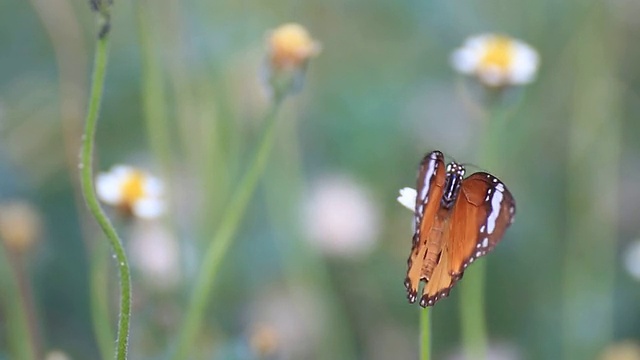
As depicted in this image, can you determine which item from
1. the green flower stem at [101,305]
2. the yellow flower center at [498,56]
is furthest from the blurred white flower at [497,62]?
the green flower stem at [101,305]

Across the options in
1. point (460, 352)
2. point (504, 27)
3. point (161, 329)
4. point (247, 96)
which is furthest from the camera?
point (504, 27)

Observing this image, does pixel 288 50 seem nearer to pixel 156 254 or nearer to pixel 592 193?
pixel 156 254

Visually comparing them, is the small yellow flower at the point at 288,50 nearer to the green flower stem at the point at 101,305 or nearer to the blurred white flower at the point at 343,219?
the green flower stem at the point at 101,305

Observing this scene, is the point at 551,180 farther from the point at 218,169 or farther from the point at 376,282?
the point at 218,169

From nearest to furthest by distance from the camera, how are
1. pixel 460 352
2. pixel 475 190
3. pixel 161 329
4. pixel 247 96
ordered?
pixel 475 190 → pixel 161 329 → pixel 460 352 → pixel 247 96

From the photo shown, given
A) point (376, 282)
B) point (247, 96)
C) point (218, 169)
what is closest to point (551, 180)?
point (376, 282)

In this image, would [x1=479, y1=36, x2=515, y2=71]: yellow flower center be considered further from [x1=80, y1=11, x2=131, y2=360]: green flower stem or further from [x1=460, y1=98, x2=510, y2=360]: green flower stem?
[x1=80, y1=11, x2=131, y2=360]: green flower stem
